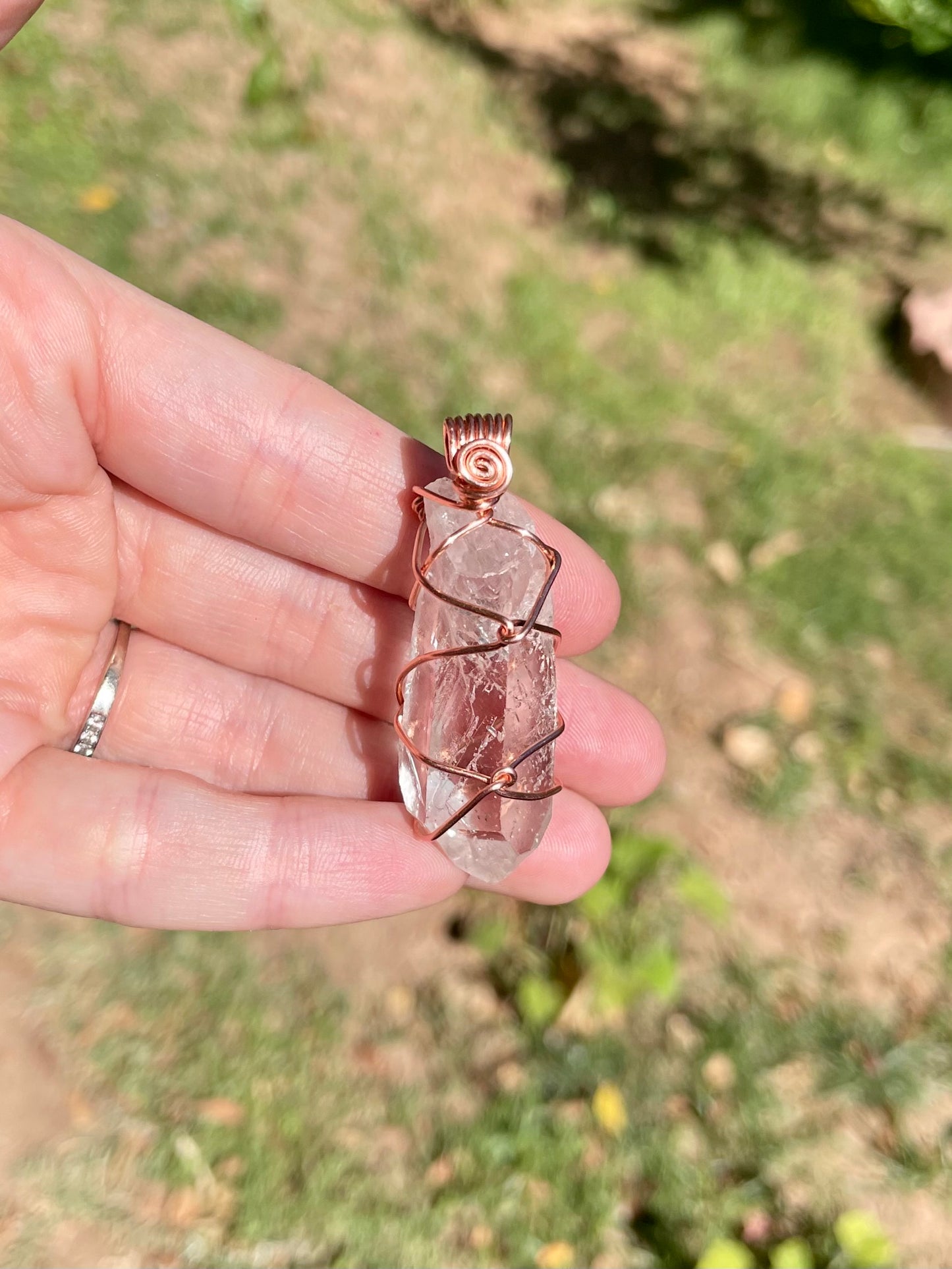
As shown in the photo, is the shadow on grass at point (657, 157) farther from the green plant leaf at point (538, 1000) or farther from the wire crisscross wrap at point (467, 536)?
the green plant leaf at point (538, 1000)

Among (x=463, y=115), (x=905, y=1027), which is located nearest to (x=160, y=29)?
(x=463, y=115)

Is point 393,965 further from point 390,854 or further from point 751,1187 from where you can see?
point 751,1187

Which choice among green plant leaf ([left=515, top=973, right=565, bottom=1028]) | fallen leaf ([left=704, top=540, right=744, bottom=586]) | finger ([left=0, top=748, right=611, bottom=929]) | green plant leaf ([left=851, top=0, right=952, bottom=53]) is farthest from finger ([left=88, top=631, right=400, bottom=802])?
green plant leaf ([left=851, top=0, right=952, bottom=53])

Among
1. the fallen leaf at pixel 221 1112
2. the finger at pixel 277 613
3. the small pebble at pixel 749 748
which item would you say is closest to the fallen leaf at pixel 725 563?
the small pebble at pixel 749 748

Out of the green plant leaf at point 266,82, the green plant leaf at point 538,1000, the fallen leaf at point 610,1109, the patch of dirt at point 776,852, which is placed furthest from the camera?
the green plant leaf at point 266,82

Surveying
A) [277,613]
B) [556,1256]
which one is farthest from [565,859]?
[556,1256]

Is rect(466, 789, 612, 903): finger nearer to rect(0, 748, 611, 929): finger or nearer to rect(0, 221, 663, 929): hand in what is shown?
rect(0, 221, 663, 929): hand

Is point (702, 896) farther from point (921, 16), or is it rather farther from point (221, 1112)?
point (921, 16)
